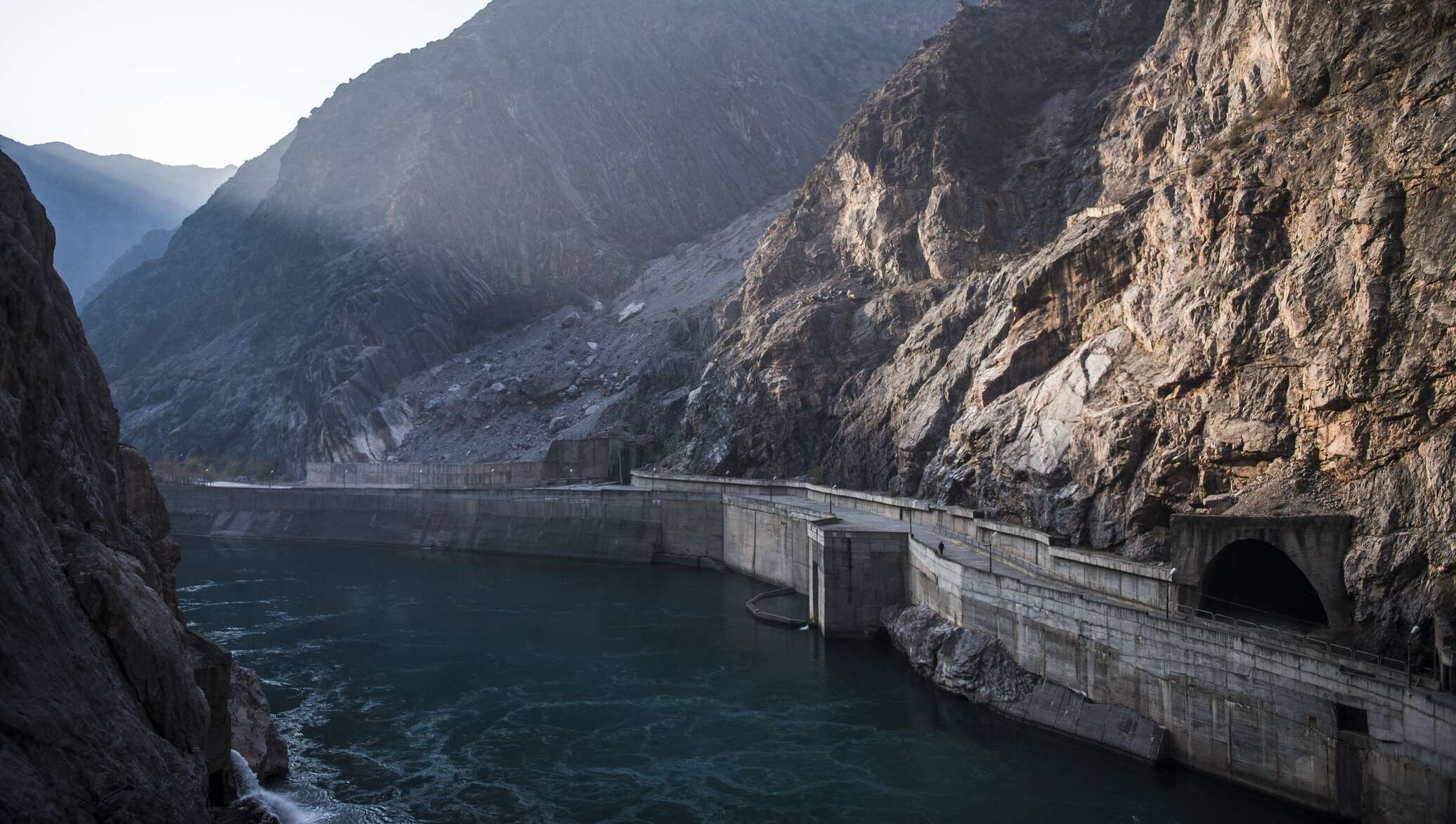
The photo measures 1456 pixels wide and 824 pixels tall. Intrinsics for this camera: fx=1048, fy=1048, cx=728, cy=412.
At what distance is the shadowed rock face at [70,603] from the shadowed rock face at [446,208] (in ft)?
232

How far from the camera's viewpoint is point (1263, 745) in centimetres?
2342

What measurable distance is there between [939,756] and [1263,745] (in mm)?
7618

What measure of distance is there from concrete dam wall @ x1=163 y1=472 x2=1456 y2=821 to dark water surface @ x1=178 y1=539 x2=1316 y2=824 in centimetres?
103

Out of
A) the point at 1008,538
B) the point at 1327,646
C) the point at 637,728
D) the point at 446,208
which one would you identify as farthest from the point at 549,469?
the point at 1327,646

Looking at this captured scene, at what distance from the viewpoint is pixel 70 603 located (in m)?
14.8

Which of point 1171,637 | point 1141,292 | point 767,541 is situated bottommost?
point 767,541

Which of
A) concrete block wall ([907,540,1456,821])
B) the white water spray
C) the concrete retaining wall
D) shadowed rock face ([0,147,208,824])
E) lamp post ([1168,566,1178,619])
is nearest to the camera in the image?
shadowed rock face ([0,147,208,824])

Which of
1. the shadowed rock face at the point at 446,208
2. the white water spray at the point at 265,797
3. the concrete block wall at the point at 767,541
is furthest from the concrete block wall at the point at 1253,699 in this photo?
the shadowed rock face at the point at 446,208

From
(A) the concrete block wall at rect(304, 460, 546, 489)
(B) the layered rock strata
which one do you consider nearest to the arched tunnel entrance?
(B) the layered rock strata

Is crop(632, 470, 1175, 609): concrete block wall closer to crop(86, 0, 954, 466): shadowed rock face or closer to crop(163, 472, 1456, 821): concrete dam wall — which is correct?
crop(163, 472, 1456, 821): concrete dam wall

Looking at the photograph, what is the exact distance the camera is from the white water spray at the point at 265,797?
2184 cm

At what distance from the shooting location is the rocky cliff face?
2494 cm

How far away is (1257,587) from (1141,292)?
38.7 feet

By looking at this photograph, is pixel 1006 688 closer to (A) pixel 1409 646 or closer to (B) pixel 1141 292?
(A) pixel 1409 646
